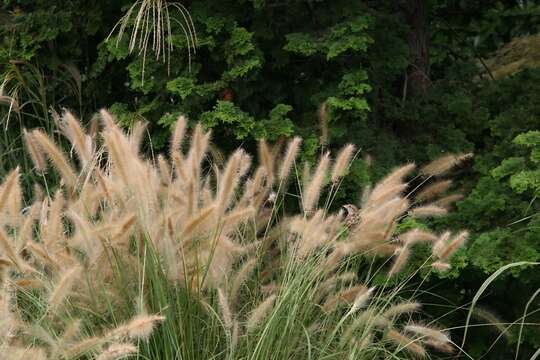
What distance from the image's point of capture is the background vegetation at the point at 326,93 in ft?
14.5

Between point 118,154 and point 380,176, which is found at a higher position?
point 118,154

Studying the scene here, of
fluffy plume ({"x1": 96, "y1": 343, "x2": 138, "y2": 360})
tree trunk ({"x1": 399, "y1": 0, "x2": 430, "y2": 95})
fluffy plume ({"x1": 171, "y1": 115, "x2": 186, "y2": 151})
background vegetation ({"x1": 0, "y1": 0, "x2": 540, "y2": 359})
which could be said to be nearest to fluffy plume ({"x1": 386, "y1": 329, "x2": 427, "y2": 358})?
background vegetation ({"x1": 0, "y1": 0, "x2": 540, "y2": 359})

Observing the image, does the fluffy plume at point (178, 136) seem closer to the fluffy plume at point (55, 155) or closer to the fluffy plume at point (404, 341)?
the fluffy plume at point (55, 155)

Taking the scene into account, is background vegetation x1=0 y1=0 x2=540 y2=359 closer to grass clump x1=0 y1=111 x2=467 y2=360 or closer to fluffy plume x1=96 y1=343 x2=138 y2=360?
grass clump x1=0 y1=111 x2=467 y2=360

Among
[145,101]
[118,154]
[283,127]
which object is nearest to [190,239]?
[118,154]

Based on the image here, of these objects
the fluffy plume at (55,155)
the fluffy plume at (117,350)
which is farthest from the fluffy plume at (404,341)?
the fluffy plume at (55,155)

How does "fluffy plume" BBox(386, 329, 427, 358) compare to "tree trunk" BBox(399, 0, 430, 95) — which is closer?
"fluffy plume" BBox(386, 329, 427, 358)

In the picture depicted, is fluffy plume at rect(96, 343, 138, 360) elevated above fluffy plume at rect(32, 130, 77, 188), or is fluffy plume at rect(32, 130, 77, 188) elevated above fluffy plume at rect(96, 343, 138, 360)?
fluffy plume at rect(32, 130, 77, 188)

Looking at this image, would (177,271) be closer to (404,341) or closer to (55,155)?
(55,155)

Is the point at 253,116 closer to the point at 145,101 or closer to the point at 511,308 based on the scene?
the point at 145,101

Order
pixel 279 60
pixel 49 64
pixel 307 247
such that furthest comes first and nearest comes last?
pixel 49 64 → pixel 279 60 → pixel 307 247

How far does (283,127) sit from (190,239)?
5.14ft

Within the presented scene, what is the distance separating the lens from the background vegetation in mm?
4418

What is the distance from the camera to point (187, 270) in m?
3.32
